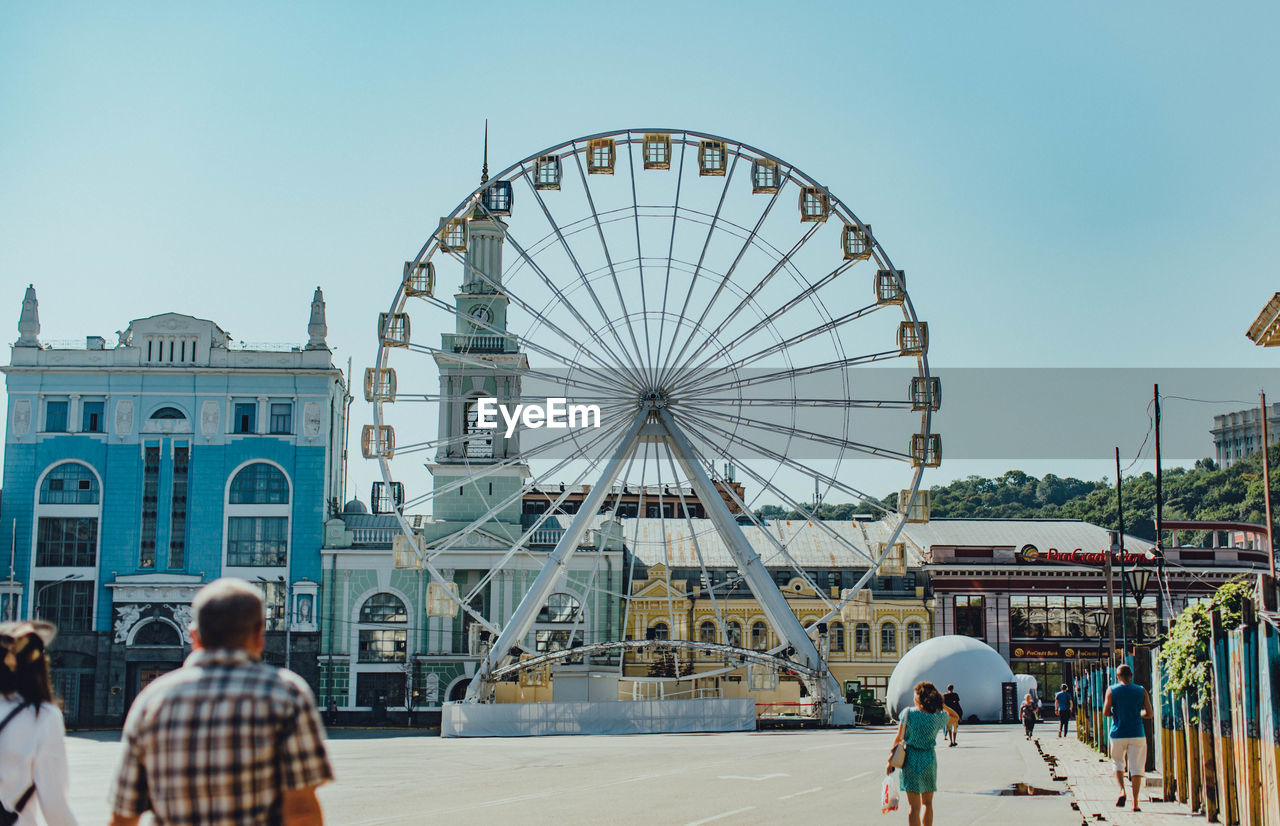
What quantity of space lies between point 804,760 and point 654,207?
20.7 meters

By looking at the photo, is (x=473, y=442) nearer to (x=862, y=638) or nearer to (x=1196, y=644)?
(x=862, y=638)

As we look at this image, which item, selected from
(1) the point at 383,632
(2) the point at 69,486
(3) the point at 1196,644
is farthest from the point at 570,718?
(2) the point at 69,486

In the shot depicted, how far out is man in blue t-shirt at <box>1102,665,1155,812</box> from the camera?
17734 millimetres

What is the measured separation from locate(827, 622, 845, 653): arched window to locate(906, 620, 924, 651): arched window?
3.45 metres

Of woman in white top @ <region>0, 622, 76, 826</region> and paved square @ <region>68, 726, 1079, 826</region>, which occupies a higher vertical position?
woman in white top @ <region>0, 622, 76, 826</region>

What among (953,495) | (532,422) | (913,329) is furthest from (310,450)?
(953,495)

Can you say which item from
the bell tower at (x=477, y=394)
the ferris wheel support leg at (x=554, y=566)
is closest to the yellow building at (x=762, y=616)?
the bell tower at (x=477, y=394)

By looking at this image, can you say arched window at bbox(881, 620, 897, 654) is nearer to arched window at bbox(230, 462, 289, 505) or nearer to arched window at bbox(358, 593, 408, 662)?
arched window at bbox(358, 593, 408, 662)

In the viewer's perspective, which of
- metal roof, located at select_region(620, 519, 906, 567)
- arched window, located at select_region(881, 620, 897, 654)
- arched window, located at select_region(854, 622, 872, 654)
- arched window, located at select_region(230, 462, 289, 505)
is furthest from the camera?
metal roof, located at select_region(620, 519, 906, 567)

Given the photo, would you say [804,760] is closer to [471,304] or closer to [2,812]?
[2,812]

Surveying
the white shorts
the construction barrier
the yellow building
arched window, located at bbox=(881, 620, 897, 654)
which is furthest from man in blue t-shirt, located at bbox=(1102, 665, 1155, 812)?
arched window, located at bbox=(881, 620, 897, 654)

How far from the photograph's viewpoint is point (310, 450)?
7506 centimetres

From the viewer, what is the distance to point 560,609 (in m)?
74.3

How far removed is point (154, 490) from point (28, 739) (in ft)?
233
